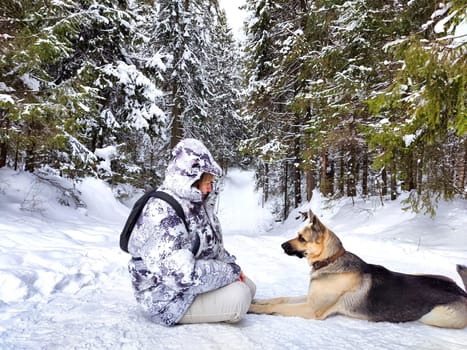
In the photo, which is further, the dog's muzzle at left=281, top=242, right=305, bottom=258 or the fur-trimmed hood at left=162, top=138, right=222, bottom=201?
the dog's muzzle at left=281, top=242, right=305, bottom=258

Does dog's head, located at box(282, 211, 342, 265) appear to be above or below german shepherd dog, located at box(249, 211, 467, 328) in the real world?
above

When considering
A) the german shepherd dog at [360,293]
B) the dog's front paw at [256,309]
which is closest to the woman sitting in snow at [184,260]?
the dog's front paw at [256,309]

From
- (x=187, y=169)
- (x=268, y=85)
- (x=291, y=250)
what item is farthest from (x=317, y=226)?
(x=268, y=85)

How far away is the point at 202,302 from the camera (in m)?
2.66

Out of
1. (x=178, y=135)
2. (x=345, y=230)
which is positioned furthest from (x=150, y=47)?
(x=345, y=230)

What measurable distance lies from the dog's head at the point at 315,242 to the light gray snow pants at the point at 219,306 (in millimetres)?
1054

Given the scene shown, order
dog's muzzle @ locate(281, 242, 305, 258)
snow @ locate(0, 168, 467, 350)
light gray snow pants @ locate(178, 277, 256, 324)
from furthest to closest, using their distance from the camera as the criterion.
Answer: dog's muzzle @ locate(281, 242, 305, 258) < light gray snow pants @ locate(178, 277, 256, 324) < snow @ locate(0, 168, 467, 350)

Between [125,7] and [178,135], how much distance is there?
21.1 feet

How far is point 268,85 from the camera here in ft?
44.7

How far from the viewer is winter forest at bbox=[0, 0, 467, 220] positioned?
4.94 meters

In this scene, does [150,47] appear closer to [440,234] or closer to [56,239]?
[56,239]

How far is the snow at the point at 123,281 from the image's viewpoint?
2434mm

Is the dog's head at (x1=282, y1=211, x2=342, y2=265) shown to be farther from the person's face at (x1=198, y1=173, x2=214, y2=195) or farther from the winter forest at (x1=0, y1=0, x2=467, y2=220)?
the winter forest at (x1=0, y1=0, x2=467, y2=220)

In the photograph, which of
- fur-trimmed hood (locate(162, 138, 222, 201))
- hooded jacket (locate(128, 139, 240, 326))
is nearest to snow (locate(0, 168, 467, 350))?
hooded jacket (locate(128, 139, 240, 326))
